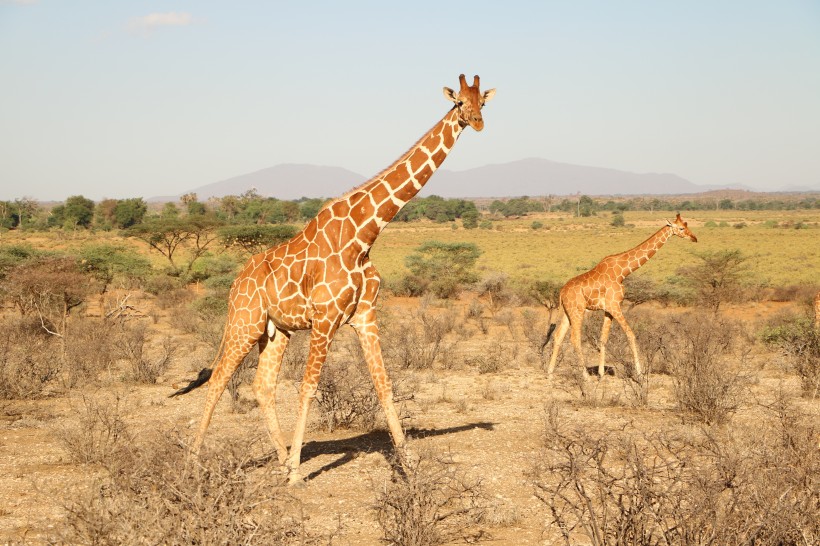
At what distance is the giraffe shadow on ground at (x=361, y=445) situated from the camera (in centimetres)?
839

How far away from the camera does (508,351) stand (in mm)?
17312

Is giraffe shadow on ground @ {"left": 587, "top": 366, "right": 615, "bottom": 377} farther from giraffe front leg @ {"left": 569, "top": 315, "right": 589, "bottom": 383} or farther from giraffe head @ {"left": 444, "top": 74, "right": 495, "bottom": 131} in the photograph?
giraffe head @ {"left": 444, "top": 74, "right": 495, "bottom": 131}

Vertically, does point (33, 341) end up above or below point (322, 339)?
below

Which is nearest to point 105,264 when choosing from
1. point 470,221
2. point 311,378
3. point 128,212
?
point 311,378

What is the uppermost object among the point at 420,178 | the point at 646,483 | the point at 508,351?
the point at 420,178

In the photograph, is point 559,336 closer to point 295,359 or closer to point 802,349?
point 802,349

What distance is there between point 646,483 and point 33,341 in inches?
554

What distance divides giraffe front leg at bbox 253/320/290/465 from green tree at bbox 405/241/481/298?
71.4ft

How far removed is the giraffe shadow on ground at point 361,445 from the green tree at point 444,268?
20.0m

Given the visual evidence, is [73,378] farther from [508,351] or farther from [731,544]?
[731,544]

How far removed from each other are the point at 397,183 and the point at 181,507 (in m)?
3.99

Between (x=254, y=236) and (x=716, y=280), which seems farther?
(x=254, y=236)

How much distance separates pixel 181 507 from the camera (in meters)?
4.45

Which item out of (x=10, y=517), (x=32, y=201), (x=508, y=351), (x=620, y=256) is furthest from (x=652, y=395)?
(x=32, y=201)
